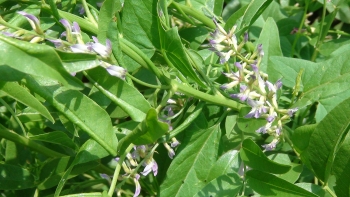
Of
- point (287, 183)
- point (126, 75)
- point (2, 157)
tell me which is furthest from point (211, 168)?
point (2, 157)

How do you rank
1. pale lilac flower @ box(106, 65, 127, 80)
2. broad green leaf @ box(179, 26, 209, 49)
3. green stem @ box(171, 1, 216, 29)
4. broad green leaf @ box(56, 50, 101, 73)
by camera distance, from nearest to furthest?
1. broad green leaf @ box(56, 50, 101, 73)
2. pale lilac flower @ box(106, 65, 127, 80)
3. green stem @ box(171, 1, 216, 29)
4. broad green leaf @ box(179, 26, 209, 49)

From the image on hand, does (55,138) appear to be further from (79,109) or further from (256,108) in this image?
(256,108)

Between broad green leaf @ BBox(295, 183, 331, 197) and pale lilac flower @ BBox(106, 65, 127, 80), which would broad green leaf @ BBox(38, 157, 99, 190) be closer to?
pale lilac flower @ BBox(106, 65, 127, 80)

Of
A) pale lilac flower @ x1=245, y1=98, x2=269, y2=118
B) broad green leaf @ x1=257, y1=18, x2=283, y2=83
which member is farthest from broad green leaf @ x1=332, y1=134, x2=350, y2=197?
broad green leaf @ x1=257, y1=18, x2=283, y2=83

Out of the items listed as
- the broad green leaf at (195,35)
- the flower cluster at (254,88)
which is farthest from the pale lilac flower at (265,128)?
the broad green leaf at (195,35)

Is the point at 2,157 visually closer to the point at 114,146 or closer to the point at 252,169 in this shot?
the point at 114,146

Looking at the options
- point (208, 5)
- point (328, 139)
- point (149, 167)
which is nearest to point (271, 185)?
point (328, 139)

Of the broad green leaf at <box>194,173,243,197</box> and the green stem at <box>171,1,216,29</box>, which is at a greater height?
the green stem at <box>171,1,216,29</box>

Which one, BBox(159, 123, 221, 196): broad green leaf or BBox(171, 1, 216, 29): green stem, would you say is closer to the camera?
BBox(159, 123, 221, 196): broad green leaf
